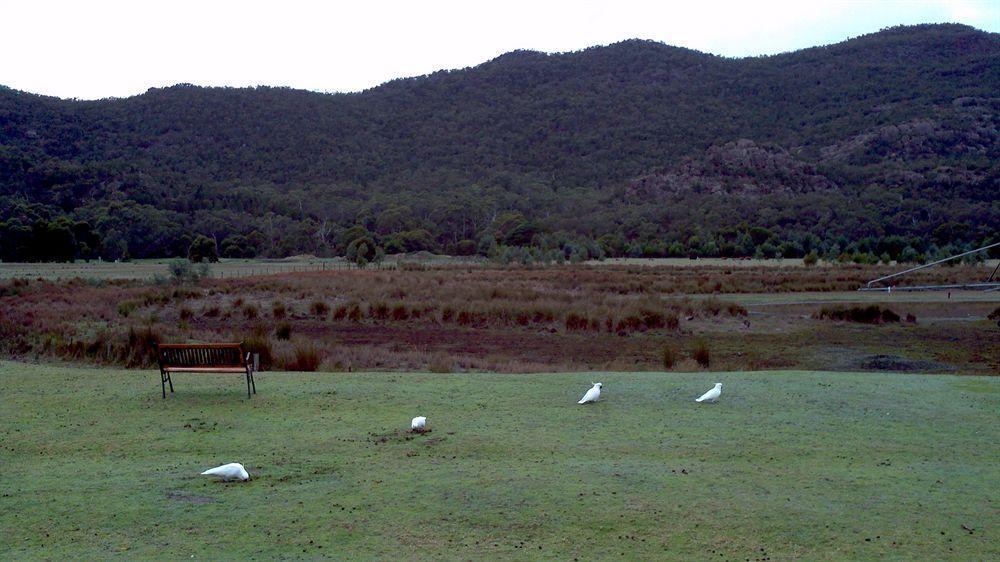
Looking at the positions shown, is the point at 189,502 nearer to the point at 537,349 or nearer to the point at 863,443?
the point at 863,443

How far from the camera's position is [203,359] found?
12555 millimetres

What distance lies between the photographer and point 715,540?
6.23 m

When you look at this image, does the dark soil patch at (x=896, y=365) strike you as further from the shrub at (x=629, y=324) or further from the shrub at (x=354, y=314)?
the shrub at (x=354, y=314)

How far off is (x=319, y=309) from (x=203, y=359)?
21783 mm

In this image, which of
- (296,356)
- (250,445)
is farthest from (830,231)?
(250,445)

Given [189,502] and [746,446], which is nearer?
[189,502]

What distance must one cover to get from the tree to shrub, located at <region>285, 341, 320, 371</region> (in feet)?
214

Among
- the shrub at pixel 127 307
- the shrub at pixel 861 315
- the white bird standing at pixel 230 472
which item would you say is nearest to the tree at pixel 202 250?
the shrub at pixel 127 307

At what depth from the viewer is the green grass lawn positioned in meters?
6.27

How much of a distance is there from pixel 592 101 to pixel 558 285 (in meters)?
99.4

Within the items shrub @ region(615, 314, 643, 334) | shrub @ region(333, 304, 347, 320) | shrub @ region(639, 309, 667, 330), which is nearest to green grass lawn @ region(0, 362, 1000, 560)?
shrub @ region(615, 314, 643, 334)

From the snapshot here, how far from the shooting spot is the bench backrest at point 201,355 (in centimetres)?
1215

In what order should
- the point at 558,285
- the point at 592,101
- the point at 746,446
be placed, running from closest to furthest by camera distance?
1. the point at 746,446
2. the point at 558,285
3. the point at 592,101

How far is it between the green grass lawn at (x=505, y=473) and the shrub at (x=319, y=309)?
21.1 m
